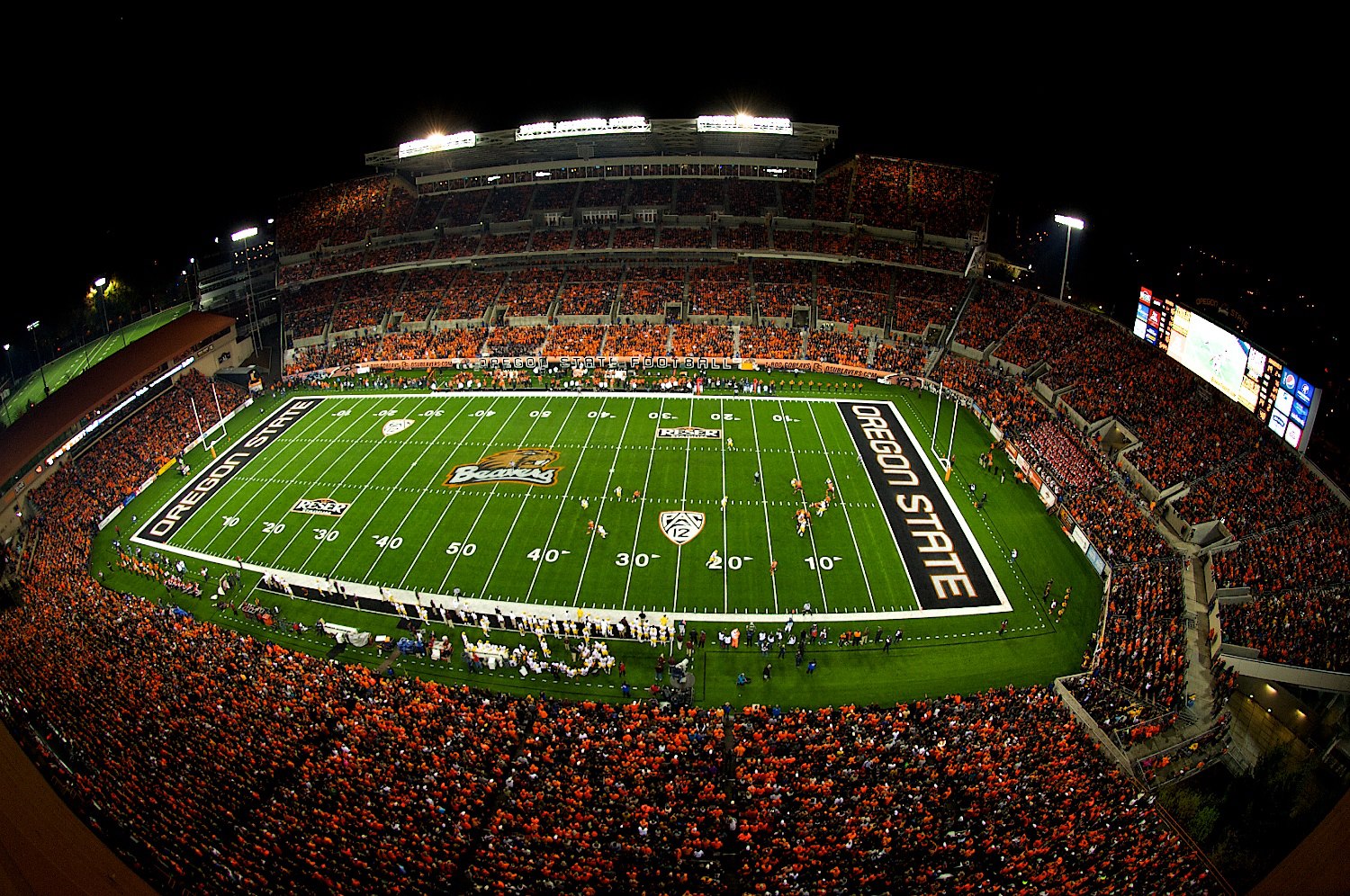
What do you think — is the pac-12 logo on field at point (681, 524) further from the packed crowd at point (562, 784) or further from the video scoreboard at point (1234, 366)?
the video scoreboard at point (1234, 366)

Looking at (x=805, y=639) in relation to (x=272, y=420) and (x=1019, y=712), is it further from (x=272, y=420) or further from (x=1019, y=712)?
(x=272, y=420)

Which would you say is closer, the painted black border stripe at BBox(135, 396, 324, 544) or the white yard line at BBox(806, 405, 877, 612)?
the white yard line at BBox(806, 405, 877, 612)

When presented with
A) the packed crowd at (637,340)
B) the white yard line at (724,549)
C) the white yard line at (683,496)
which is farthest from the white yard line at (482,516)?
the packed crowd at (637,340)

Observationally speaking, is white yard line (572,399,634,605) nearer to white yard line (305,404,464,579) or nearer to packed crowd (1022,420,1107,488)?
white yard line (305,404,464,579)

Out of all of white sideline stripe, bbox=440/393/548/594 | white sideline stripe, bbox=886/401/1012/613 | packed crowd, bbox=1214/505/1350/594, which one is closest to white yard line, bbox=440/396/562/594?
white sideline stripe, bbox=440/393/548/594

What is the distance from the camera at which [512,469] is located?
35.9 meters

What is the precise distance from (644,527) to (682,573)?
3.57 metres

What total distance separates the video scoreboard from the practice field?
34.0 feet

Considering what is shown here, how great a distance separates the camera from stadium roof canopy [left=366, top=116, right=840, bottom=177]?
171 ft

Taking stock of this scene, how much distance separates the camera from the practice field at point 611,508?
27312 millimetres

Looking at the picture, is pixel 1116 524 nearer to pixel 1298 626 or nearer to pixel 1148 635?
pixel 1148 635

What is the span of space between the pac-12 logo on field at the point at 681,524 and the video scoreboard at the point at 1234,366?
20.7 meters

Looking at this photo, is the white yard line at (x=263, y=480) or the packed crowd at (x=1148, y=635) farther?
the white yard line at (x=263, y=480)

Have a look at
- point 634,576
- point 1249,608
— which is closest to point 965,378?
point 1249,608
